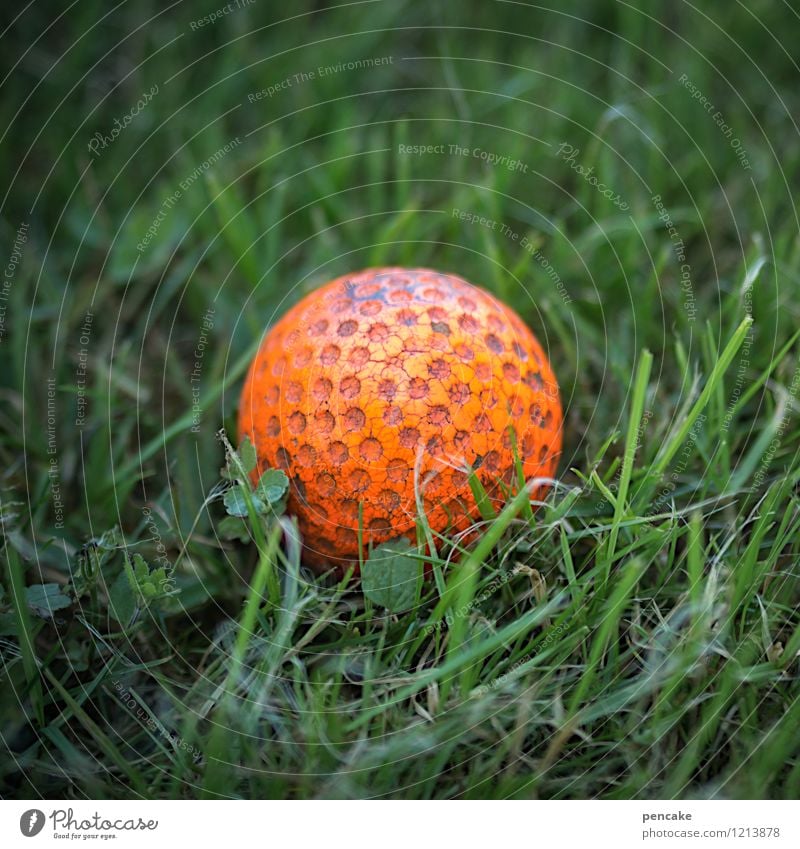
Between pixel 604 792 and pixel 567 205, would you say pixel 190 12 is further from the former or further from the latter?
pixel 604 792

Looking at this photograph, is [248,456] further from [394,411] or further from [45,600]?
[45,600]

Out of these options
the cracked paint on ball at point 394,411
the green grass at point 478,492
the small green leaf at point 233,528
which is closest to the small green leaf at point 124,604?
the green grass at point 478,492

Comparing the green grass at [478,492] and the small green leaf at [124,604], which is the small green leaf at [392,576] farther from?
the small green leaf at [124,604]

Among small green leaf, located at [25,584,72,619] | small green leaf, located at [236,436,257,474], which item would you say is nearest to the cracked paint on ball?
small green leaf, located at [236,436,257,474]

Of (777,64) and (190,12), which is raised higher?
(190,12)

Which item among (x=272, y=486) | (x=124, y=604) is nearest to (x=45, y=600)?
(x=124, y=604)

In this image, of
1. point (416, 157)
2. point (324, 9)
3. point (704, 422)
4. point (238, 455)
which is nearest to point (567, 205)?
point (416, 157)

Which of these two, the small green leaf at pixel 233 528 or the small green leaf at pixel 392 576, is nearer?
the small green leaf at pixel 392 576

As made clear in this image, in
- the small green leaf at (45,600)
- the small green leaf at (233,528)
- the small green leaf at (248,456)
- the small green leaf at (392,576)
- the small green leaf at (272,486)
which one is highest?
the small green leaf at (248,456)
